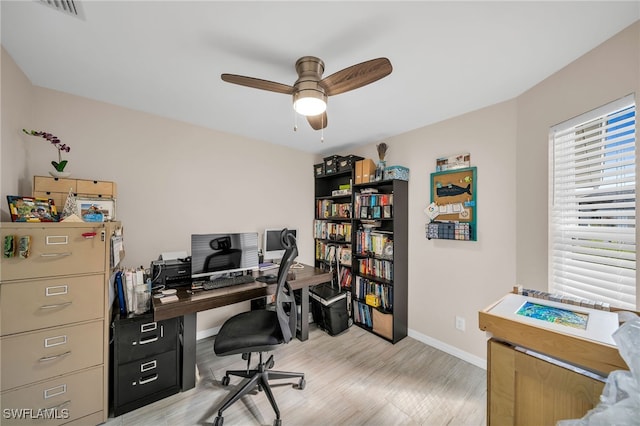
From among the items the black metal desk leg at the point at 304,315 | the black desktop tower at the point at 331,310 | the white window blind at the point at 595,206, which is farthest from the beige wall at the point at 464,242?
the black metal desk leg at the point at 304,315

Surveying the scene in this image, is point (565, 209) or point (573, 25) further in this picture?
point (565, 209)

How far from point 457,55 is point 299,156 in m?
2.38

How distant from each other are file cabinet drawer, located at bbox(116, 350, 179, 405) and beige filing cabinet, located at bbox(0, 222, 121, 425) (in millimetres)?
98

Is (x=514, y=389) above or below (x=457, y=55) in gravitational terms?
below

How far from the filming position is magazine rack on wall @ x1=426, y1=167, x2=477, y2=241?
222 centimetres

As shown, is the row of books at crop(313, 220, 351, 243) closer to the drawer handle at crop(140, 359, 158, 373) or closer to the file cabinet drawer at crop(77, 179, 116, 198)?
the drawer handle at crop(140, 359, 158, 373)

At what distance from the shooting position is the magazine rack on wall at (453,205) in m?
2.22

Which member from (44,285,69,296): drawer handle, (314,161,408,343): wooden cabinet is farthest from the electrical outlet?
(44,285,69,296): drawer handle

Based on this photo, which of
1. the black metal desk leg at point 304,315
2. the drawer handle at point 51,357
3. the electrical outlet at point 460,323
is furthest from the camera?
the black metal desk leg at point 304,315

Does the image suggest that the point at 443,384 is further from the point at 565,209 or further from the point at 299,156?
the point at 299,156

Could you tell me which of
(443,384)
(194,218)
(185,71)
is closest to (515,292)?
(443,384)

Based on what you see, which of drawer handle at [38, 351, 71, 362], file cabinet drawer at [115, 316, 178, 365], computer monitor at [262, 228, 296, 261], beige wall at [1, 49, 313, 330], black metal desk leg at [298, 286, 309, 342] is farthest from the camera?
computer monitor at [262, 228, 296, 261]

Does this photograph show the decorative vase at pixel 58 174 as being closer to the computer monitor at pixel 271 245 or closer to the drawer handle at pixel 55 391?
the drawer handle at pixel 55 391

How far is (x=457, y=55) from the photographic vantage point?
1.45m
